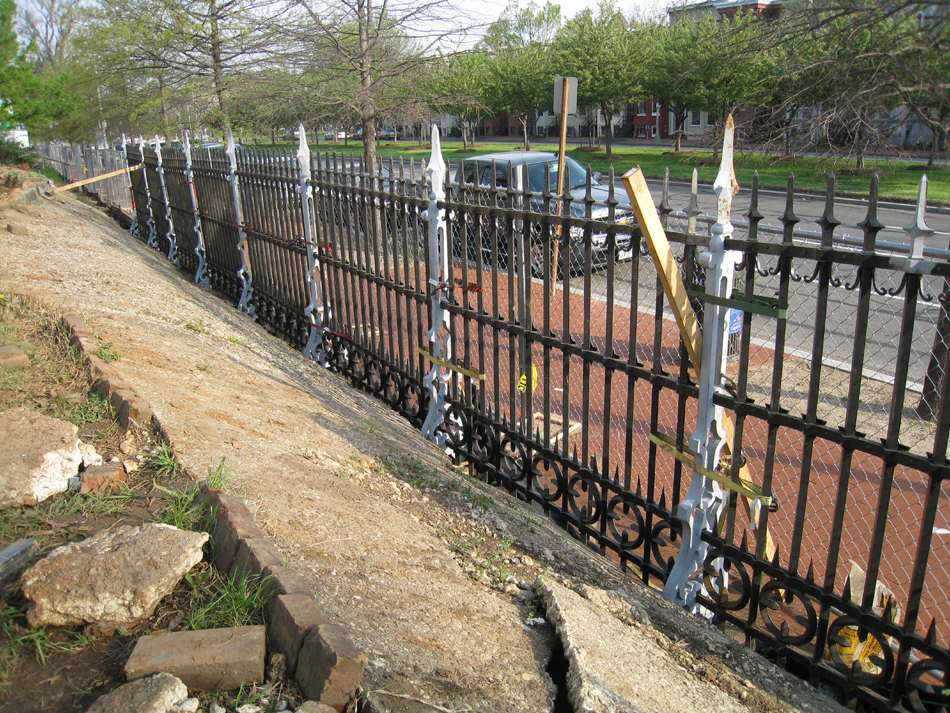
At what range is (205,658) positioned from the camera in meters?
2.18

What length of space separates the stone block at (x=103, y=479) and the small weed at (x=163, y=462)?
16 cm

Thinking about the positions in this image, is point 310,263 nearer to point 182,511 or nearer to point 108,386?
point 108,386

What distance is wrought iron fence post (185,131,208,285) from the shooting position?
1056cm

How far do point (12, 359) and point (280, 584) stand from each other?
2954mm

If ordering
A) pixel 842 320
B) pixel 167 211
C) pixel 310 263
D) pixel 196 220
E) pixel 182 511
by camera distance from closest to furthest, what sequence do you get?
pixel 182 511 → pixel 842 320 → pixel 310 263 → pixel 196 220 → pixel 167 211

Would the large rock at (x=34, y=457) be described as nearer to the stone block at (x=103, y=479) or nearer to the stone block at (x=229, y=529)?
the stone block at (x=103, y=479)

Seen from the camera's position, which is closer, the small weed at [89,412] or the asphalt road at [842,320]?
the small weed at [89,412]

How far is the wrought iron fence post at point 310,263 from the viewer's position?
276 inches

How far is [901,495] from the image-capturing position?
475 cm

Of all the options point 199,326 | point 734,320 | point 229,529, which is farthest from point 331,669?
point 199,326

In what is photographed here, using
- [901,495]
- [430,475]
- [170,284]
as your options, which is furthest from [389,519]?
[170,284]

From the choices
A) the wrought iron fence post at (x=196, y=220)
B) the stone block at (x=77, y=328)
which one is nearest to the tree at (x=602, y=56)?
the wrought iron fence post at (x=196, y=220)

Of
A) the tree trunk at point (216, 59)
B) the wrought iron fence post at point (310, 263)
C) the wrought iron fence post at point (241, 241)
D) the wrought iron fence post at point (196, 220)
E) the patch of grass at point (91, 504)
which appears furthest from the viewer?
the tree trunk at point (216, 59)

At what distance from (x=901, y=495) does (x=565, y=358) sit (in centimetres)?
262
